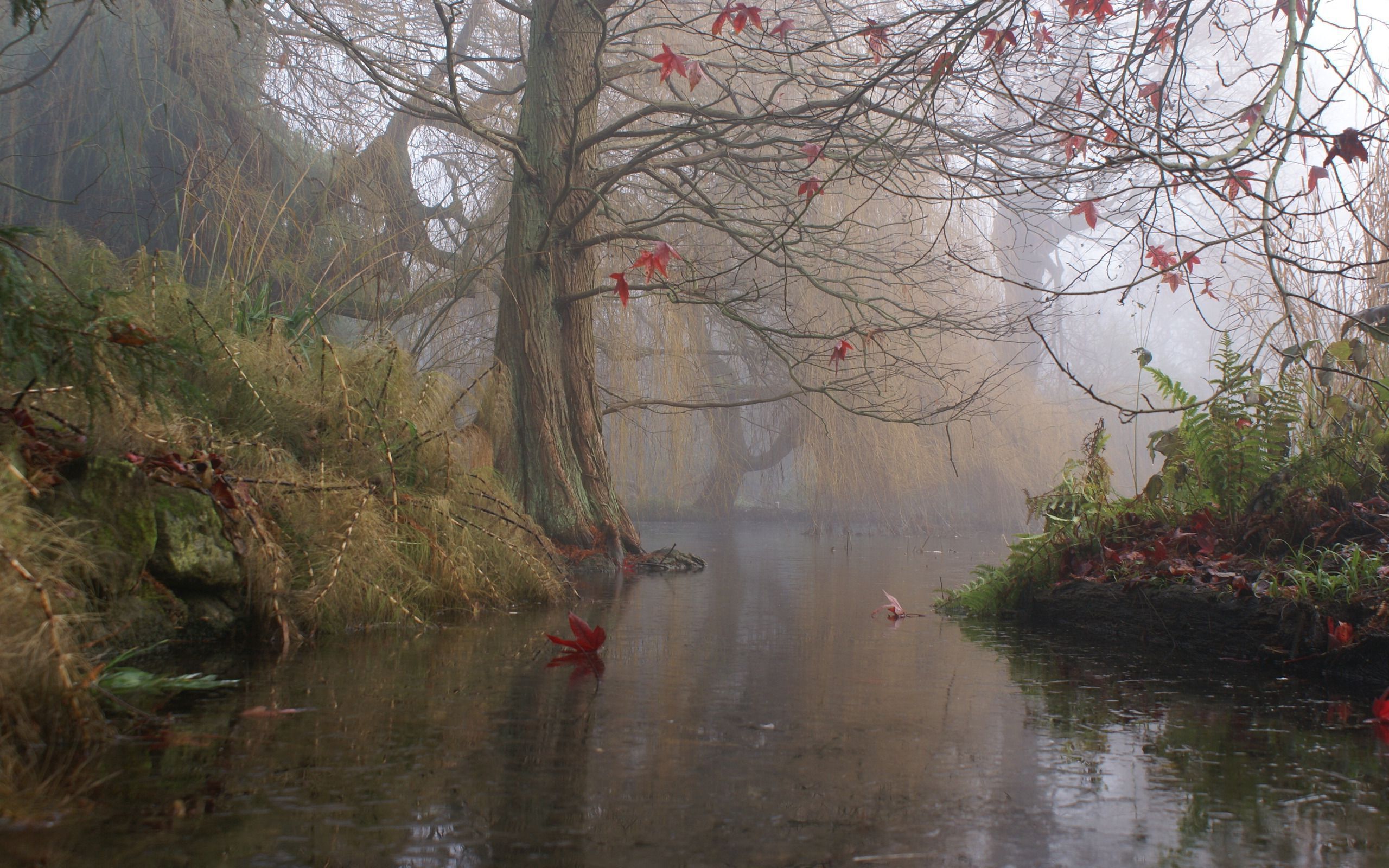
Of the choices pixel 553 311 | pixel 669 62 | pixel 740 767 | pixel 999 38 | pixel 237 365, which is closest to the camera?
pixel 740 767

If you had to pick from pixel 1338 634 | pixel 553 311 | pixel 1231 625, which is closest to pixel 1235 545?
pixel 1231 625

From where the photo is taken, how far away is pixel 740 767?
1.70 meters

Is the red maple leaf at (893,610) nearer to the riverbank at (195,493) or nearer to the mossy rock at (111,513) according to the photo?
the riverbank at (195,493)

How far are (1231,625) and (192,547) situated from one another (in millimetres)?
3249

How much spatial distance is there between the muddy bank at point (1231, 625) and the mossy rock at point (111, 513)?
3.18 metres

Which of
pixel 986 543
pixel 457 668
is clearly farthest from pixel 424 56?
pixel 457 668

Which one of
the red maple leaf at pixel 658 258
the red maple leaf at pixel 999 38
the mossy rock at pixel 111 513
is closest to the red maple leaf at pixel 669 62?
the red maple leaf at pixel 658 258

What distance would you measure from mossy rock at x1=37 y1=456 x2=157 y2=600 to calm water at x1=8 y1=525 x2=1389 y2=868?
50 centimetres

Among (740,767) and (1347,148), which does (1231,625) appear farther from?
(740,767)

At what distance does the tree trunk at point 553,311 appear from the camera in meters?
6.24

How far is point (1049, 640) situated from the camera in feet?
11.3

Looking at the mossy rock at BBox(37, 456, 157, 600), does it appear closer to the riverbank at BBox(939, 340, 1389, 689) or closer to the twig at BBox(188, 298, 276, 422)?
the twig at BBox(188, 298, 276, 422)

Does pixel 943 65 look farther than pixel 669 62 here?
No

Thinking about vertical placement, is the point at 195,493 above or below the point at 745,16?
below
